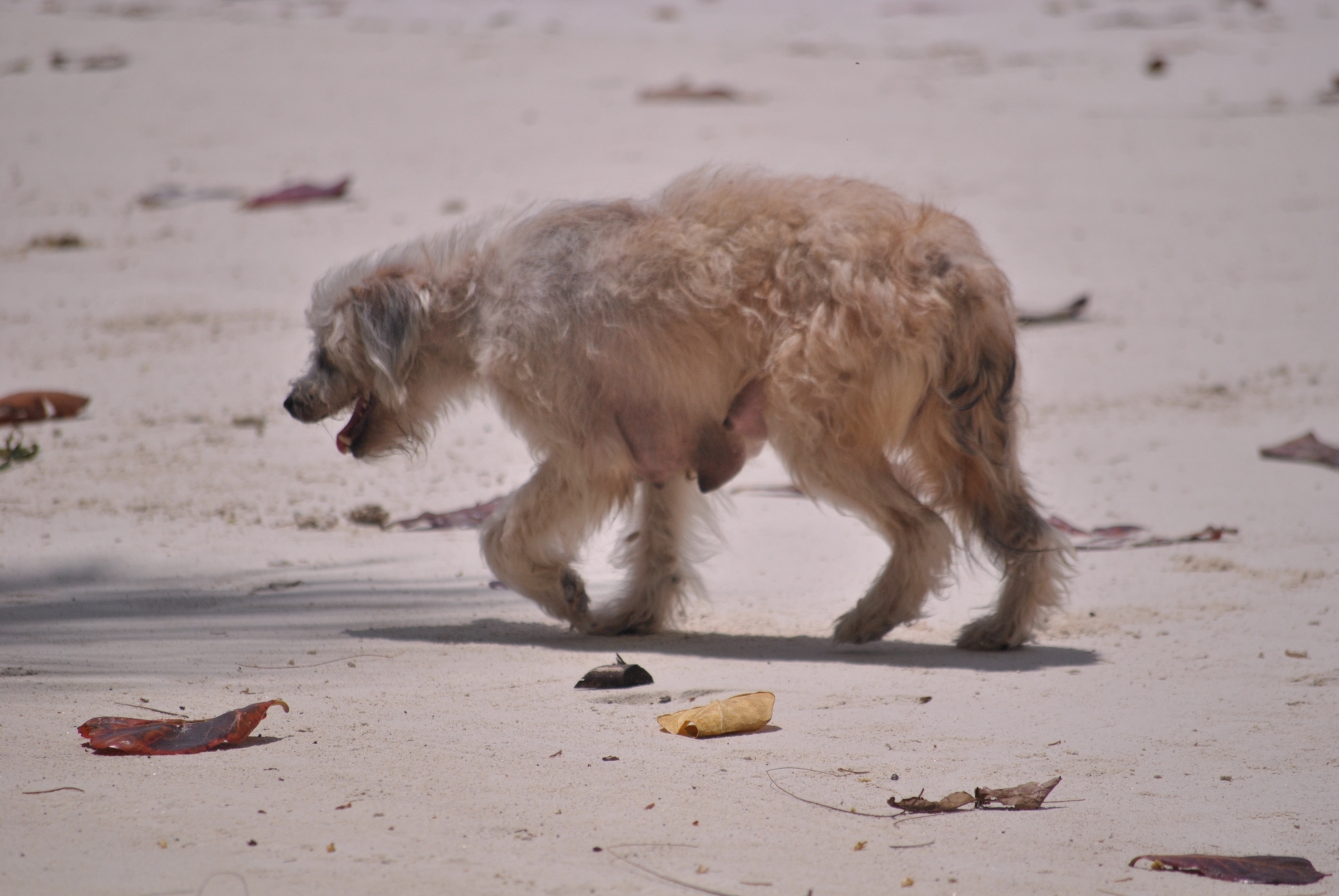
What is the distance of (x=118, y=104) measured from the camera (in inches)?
604

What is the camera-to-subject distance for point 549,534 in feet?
16.6

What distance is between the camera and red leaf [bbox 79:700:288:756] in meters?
3.41

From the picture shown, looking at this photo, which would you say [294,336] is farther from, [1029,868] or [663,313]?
[1029,868]

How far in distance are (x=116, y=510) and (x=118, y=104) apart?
35.0ft

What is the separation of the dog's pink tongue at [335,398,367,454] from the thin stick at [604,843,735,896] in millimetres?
2838

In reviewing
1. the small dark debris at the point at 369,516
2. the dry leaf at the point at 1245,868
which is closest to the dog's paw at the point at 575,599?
the small dark debris at the point at 369,516

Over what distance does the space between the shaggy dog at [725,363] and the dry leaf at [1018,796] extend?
5.14ft

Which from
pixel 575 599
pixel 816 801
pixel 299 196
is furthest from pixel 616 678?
pixel 299 196

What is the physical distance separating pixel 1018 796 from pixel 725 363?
2.01m

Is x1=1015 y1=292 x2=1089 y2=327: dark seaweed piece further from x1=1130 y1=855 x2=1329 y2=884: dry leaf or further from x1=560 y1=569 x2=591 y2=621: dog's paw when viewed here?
x1=1130 y1=855 x2=1329 y2=884: dry leaf

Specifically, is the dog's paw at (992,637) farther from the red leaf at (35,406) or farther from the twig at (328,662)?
the red leaf at (35,406)

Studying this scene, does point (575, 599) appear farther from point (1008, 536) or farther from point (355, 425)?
point (1008, 536)

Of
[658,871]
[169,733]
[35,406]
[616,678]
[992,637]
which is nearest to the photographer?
[658,871]

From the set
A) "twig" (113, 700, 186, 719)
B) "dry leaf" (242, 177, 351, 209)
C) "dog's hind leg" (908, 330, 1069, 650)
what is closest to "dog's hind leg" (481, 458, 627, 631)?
"dog's hind leg" (908, 330, 1069, 650)
